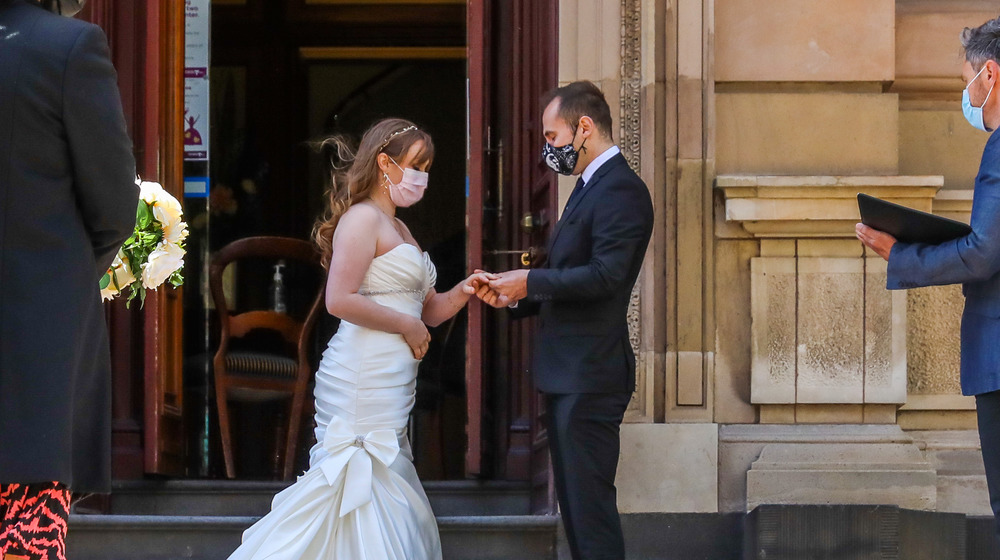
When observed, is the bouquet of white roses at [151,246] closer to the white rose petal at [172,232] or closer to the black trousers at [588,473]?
the white rose petal at [172,232]

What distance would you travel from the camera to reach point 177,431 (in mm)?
6363

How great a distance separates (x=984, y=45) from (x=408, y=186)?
2.08 m

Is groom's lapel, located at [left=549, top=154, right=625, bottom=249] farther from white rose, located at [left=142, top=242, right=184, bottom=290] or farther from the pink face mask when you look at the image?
white rose, located at [left=142, top=242, right=184, bottom=290]

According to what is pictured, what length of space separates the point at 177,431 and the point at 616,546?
2.64 m

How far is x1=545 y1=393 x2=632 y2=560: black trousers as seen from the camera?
459 centimetres

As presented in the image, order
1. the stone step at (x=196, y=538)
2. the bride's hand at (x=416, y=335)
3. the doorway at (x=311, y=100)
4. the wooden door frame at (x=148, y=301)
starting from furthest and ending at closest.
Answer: the doorway at (x=311, y=100), the wooden door frame at (x=148, y=301), the stone step at (x=196, y=538), the bride's hand at (x=416, y=335)

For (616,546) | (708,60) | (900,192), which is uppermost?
(708,60)

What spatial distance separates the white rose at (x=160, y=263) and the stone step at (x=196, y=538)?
81.2 inches

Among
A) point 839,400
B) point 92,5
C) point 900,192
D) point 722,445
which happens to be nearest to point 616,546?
point 722,445

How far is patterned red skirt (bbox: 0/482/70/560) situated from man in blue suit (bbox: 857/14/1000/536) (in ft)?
8.45

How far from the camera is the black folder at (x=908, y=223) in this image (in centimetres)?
406

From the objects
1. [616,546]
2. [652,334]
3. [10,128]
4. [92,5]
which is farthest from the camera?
[92,5]

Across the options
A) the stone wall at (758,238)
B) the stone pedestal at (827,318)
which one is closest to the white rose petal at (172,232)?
the stone wall at (758,238)

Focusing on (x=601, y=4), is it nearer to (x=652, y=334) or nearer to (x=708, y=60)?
(x=708, y=60)
